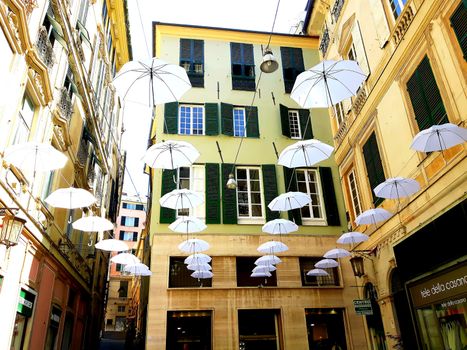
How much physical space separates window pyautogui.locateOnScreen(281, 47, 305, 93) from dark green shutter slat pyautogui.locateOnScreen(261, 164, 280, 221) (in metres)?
4.61

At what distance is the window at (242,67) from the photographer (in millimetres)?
19641

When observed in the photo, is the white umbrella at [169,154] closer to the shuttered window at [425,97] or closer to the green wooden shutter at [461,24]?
the shuttered window at [425,97]

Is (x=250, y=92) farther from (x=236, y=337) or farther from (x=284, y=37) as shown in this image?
(x=236, y=337)

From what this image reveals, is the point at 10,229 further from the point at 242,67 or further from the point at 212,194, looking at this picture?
the point at 242,67

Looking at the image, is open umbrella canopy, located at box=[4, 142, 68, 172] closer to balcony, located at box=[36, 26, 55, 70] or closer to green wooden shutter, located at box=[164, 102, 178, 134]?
balcony, located at box=[36, 26, 55, 70]

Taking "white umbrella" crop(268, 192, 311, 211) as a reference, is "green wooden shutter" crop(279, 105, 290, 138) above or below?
above

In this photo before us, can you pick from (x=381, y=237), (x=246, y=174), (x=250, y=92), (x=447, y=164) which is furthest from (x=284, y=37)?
(x=447, y=164)

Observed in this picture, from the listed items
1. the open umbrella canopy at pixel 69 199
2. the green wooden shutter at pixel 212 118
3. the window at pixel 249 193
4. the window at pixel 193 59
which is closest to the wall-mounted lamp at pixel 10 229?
the open umbrella canopy at pixel 69 199

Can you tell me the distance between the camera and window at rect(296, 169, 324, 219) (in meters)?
17.5

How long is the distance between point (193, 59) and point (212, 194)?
7214mm

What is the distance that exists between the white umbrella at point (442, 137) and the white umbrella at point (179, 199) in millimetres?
6730

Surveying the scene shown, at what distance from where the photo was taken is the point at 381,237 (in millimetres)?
12867

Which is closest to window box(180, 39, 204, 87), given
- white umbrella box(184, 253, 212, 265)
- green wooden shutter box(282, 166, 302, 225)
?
green wooden shutter box(282, 166, 302, 225)

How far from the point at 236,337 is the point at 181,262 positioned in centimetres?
352
